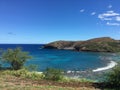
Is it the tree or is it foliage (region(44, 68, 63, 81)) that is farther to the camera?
the tree

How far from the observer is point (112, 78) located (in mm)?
18609

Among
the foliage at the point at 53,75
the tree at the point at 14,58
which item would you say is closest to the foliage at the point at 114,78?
the foliage at the point at 53,75

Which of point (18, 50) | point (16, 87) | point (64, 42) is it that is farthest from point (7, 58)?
point (64, 42)

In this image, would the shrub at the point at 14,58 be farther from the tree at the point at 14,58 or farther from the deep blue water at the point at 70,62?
the deep blue water at the point at 70,62

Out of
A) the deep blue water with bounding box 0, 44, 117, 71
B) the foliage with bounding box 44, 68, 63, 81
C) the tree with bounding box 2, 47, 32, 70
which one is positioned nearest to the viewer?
the foliage with bounding box 44, 68, 63, 81

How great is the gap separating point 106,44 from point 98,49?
741 cm

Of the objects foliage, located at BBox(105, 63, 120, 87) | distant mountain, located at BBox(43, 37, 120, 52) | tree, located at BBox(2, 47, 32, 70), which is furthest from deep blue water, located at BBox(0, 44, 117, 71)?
distant mountain, located at BBox(43, 37, 120, 52)

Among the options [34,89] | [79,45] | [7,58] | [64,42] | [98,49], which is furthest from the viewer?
[64,42]

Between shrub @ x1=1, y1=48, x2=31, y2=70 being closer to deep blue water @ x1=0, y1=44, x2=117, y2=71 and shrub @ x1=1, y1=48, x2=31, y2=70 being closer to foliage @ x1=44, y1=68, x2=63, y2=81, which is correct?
foliage @ x1=44, y1=68, x2=63, y2=81

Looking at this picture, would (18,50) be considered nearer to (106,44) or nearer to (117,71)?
(117,71)

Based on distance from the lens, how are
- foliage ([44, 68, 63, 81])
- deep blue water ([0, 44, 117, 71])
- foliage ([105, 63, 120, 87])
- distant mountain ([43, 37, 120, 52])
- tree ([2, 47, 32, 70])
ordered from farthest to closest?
distant mountain ([43, 37, 120, 52])
deep blue water ([0, 44, 117, 71])
tree ([2, 47, 32, 70])
foliage ([44, 68, 63, 81])
foliage ([105, 63, 120, 87])

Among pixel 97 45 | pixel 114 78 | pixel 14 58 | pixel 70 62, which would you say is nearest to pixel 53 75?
pixel 114 78

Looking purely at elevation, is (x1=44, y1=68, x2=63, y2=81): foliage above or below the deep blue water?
above

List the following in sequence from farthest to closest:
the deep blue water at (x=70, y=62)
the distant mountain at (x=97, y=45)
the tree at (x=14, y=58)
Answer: the distant mountain at (x=97, y=45) → the deep blue water at (x=70, y=62) → the tree at (x=14, y=58)
